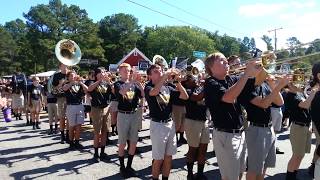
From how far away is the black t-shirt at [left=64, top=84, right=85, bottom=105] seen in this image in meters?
10.2

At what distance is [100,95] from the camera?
923cm

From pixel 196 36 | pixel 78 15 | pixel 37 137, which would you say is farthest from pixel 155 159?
pixel 196 36

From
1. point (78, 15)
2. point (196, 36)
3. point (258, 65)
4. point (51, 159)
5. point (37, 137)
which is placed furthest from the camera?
point (196, 36)

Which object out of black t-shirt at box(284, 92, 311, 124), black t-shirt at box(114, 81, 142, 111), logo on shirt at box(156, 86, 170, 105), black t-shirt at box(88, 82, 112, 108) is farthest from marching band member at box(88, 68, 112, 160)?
black t-shirt at box(284, 92, 311, 124)

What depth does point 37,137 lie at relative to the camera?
12.2 meters

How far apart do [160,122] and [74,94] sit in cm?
423

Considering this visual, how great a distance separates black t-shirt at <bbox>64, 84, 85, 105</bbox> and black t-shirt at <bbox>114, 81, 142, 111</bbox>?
2.60 metres

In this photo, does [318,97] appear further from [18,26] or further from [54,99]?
[18,26]

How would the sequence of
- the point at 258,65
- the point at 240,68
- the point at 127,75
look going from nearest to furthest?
the point at 258,65 → the point at 240,68 → the point at 127,75

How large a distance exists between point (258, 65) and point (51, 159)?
5837mm

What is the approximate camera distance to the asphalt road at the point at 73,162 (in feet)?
25.4

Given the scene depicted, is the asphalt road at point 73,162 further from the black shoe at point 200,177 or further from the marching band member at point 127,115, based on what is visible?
the marching band member at point 127,115

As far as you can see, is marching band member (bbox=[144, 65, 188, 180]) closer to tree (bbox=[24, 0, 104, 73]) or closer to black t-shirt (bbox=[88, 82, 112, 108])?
black t-shirt (bbox=[88, 82, 112, 108])

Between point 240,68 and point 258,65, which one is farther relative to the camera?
point 240,68
